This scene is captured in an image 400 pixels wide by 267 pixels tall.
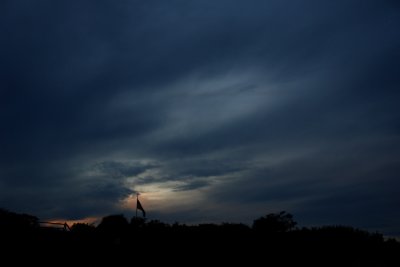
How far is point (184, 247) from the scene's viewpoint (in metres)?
38.2

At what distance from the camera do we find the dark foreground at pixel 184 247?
3344 cm

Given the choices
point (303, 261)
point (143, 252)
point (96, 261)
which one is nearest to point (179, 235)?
point (143, 252)

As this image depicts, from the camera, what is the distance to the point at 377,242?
43656 millimetres

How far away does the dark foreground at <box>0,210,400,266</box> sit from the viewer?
33.4m

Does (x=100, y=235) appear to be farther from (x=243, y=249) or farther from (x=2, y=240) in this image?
(x=243, y=249)

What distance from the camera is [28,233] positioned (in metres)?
33.6

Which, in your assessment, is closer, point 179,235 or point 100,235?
point 100,235

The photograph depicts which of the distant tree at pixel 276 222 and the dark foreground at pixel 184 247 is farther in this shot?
the distant tree at pixel 276 222

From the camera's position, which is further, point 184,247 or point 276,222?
point 276,222

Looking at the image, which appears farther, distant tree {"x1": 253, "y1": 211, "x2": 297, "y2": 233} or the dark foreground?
distant tree {"x1": 253, "y1": 211, "x2": 297, "y2": 233}

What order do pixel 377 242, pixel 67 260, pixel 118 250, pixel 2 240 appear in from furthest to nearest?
pixel 377 242, pixel 118 250, pixel 67 260, pixel 2 240

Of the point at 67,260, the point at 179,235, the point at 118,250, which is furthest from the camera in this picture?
the point at 179,235

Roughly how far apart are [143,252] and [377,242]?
76.7 ft

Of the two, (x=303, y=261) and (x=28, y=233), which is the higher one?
(x=28, y=233)
